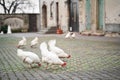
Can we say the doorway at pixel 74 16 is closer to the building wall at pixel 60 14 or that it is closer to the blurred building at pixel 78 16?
the blurred building at pixel 78 16

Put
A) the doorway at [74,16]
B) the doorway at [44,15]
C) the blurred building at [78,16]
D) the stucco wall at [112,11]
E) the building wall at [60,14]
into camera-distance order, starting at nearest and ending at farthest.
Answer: the stucco wall at [112,11] → the blurred building at [78,16] → the doorway at [74,16] → the building wall at [60,14] → the doorway at [44,15]

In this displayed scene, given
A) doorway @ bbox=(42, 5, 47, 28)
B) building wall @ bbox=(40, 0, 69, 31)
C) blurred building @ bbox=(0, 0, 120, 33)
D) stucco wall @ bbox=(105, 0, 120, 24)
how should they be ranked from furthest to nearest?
doorway @ bbox=(42, 5, 47, 28), building wall @ bbox=(40, 0, 69, 31), blurred building @ bbox=(0, 0, 120, 33), stucco wall @ bbox=(105, 0, 120, 24)

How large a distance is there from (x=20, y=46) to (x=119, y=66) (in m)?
6.51

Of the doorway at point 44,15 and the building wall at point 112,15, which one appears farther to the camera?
the doorway at point 44,15

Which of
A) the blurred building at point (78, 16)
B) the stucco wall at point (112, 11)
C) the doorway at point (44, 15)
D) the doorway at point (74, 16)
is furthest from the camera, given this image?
the doorway at point (44, 15)

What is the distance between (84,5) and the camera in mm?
23266


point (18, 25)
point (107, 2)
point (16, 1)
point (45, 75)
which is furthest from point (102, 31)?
point (16, 1)

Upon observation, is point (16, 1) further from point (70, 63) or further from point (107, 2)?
point (70, 63)

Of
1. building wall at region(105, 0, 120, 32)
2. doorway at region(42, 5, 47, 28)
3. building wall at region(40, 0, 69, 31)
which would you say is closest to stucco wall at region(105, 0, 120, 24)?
building wall at region(105, 0, 120, 32)

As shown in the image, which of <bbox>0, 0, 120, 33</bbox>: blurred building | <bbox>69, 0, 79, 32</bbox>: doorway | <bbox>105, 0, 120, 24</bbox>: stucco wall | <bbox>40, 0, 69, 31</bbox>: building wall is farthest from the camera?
<bbox>40, 0, 69, 31</bbox>: building wall

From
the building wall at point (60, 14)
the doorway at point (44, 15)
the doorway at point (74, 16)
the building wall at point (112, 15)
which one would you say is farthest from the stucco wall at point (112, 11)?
the doorway at point (44, 15)

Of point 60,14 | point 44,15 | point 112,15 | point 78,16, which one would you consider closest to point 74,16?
point 78,16

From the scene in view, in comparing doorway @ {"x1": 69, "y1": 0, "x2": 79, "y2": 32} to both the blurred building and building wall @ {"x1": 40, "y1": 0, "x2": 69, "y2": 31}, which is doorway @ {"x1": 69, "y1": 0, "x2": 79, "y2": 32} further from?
building wall @ {"x1": 40, "y1": 0, "x2": 69, "y2": 31}

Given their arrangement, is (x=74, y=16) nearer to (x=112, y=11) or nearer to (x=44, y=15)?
(x=112, y=11)
